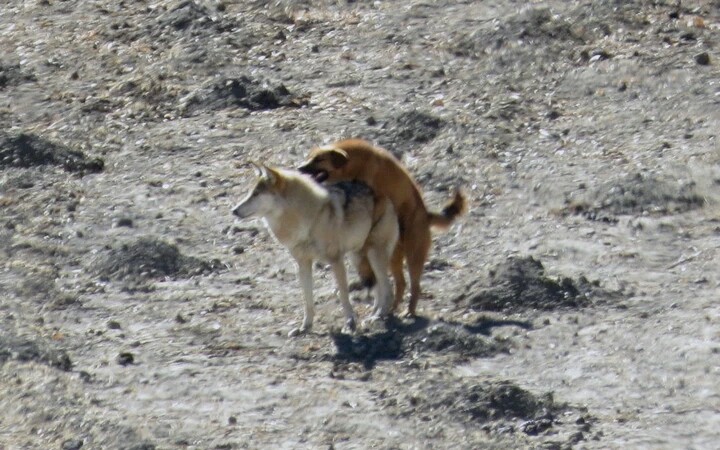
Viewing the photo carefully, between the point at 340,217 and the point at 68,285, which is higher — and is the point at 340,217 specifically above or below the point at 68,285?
above

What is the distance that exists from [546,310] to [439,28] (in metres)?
6.57

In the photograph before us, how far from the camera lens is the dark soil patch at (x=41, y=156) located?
1442 cm

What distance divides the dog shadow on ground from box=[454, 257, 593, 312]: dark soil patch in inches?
12.4

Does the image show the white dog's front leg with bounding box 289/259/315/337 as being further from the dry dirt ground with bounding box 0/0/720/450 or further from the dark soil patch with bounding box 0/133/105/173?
the dark soil patch with bounding box 0/133/105/173

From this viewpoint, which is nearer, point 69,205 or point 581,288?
point 581,288

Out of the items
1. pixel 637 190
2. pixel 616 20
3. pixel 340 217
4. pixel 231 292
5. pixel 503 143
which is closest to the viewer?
pixel 340 217

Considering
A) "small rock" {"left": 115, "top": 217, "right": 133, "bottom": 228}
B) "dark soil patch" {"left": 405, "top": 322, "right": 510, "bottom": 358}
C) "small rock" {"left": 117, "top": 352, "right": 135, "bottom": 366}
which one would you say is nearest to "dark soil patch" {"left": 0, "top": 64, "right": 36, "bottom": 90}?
"small rock" {"left": 115, "top": 217, "right": 133, "bottom": 228}

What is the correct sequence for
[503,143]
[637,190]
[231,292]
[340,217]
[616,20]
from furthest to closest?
[616,20], [503,143], [637,190], [231,292], [340,217]

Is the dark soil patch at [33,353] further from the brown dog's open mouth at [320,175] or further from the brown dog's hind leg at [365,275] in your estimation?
the brown dog's hind leg at [365,275]

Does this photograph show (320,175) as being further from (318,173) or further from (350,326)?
(350,326)

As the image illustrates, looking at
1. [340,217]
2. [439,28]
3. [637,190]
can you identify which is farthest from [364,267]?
[439,28]

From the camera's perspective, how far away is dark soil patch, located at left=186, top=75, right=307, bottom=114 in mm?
15492

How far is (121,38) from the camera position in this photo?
17500mm

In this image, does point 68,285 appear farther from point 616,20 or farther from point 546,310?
point 616,20
